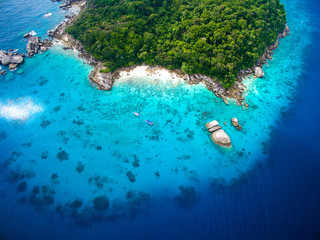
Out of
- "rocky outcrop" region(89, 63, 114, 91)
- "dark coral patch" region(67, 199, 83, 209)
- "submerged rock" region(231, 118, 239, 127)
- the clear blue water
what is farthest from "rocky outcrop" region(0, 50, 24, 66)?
"submerged rock" region(231, 118, 239, 127)

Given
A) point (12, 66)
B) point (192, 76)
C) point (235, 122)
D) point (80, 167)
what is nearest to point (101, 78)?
point (80, 167)

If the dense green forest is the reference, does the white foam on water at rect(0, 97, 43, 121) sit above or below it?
below

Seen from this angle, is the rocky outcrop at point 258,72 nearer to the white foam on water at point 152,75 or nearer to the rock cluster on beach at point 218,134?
the white foam on water at point 152,75

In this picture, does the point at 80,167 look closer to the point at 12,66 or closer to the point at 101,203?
the point at 101,203

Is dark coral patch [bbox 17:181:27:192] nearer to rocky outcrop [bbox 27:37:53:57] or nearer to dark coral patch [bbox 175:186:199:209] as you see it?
dark coral patch [bbox 175:186:199:209]

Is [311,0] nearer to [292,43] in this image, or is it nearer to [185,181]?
[292,43]

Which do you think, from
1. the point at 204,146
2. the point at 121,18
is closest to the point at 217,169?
the point at 204,146
